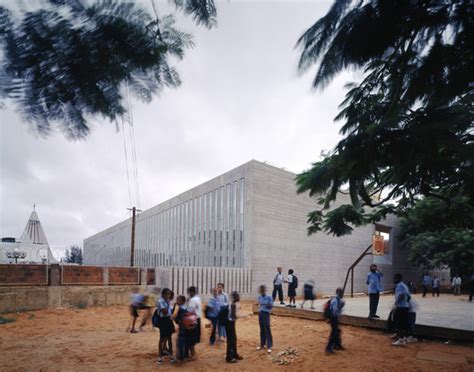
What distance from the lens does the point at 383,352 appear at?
7.79 metres

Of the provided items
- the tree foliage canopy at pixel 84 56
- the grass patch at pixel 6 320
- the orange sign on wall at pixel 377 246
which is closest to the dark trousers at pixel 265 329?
the tree foliage canopy at pixel 84 56

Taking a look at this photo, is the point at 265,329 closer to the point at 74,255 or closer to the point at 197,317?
the point at 197,317

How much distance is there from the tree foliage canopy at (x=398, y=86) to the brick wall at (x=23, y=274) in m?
13.5

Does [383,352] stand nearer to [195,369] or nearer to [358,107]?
[195,369]

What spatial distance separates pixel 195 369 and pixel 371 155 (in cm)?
559

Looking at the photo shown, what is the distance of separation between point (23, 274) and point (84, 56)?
14527 mm

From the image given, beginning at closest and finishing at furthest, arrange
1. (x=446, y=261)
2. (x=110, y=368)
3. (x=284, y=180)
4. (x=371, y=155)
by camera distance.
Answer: (x=371, y=155), (x=110, y=368), (x=284, y=180), (x=446, y=261)

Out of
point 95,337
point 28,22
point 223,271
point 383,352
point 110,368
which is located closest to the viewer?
point 28,22

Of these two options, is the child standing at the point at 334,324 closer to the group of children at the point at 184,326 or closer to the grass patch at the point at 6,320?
the group of children at the point at 184,326

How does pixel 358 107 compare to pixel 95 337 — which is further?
pixel 95 337

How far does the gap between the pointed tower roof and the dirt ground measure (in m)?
20.8

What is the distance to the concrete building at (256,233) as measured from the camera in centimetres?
1889

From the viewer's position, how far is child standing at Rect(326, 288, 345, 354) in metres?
7.75

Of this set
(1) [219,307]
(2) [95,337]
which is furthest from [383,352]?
(2) [95,337]
